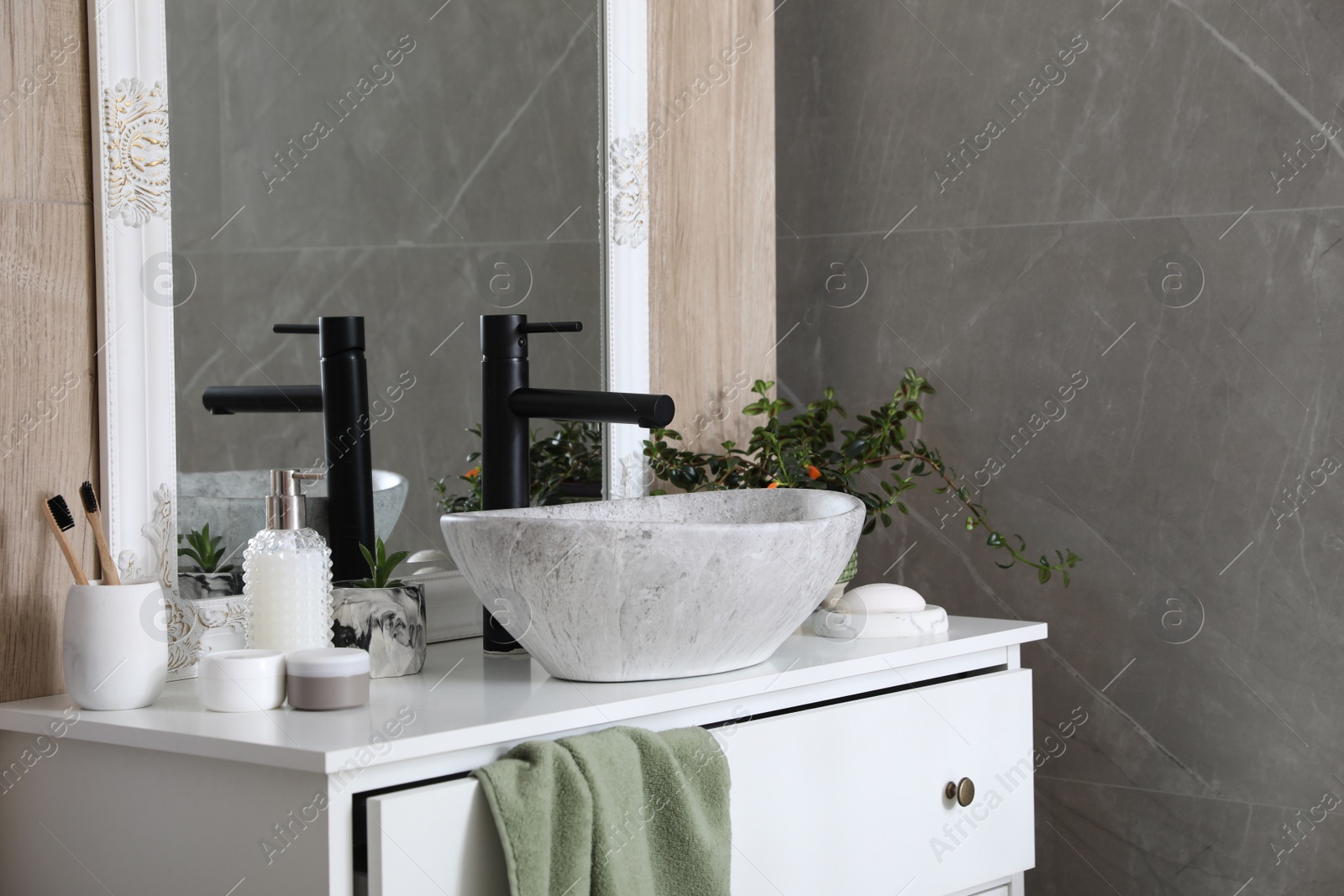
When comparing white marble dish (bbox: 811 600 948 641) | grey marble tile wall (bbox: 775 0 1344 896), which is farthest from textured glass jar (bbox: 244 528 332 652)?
grey marble tile wall (bbox: 775 0 1344 896)

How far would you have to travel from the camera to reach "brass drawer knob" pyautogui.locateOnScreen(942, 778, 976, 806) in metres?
1.27

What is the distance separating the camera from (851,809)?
3.83 feet

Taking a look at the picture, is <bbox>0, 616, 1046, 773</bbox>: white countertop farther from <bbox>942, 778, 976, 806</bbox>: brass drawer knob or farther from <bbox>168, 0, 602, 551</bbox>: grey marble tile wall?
<bbox>168, 0, 602, 551</bbox>: grey marble tile wall

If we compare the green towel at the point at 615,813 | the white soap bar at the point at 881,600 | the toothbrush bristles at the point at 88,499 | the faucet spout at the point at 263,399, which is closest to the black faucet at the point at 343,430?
the faucet spout at the point at 263,399

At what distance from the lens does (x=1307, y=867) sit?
1744 millimetres

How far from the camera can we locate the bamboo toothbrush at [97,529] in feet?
3.26

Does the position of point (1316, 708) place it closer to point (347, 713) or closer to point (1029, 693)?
point (1029, 693)

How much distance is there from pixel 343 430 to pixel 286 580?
21 cm

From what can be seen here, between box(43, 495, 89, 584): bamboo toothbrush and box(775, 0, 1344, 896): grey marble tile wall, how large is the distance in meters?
1.37

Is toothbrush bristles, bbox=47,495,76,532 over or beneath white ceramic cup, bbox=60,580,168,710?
over

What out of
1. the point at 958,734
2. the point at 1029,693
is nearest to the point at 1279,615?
the point at 1029,693

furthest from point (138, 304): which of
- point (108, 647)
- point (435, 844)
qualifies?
point (435, 844)

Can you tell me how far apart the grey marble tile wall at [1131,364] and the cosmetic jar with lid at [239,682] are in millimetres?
1312

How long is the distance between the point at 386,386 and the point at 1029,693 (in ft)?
2.43
